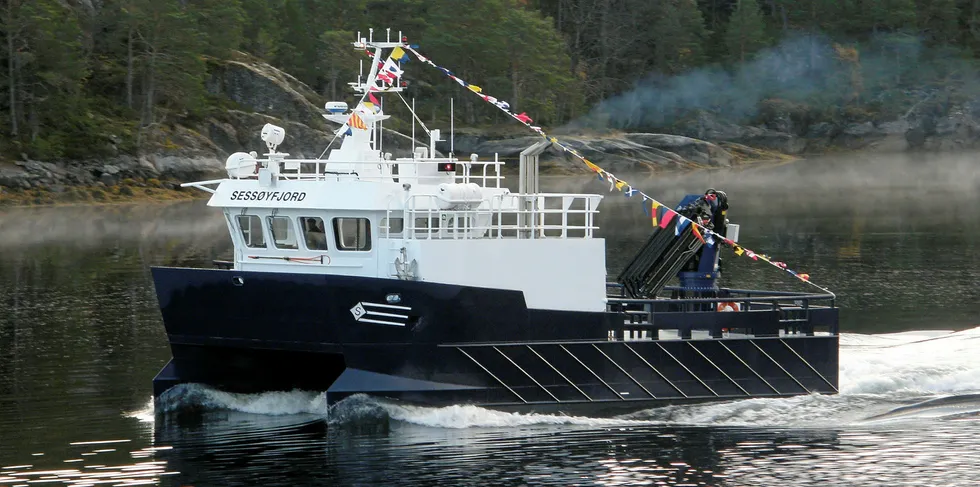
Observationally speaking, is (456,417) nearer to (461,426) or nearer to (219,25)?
(461,426)

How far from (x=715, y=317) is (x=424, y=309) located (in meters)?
4.90

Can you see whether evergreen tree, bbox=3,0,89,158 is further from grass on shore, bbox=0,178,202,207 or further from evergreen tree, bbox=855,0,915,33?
evergreen tree, bbox=855,0,915,33

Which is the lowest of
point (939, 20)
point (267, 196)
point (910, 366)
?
point (910, 366)

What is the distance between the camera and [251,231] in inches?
848

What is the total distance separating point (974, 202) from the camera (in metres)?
70.0

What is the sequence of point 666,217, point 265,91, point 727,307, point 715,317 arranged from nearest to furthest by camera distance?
1. point 715,317
2. point 666,217
3. point 727,307
4. point 265,91

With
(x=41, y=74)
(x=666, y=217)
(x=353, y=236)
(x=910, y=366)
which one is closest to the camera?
(x=353, y=236)

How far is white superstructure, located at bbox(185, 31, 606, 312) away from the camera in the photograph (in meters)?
20.7

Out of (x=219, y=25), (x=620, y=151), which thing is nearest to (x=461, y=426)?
(x=219, y=25)

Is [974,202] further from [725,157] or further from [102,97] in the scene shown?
[102,97]

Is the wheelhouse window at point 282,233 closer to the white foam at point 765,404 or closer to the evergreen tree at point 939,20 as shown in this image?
the white foam at point 765,404

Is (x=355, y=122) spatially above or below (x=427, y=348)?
above

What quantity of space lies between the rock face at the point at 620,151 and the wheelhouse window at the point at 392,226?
61224 millimetres

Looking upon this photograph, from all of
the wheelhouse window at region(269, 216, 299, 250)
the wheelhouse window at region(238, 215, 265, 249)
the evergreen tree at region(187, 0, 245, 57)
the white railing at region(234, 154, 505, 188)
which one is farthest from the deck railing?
the evergreen tree at region(187, 0, 245, 57)
